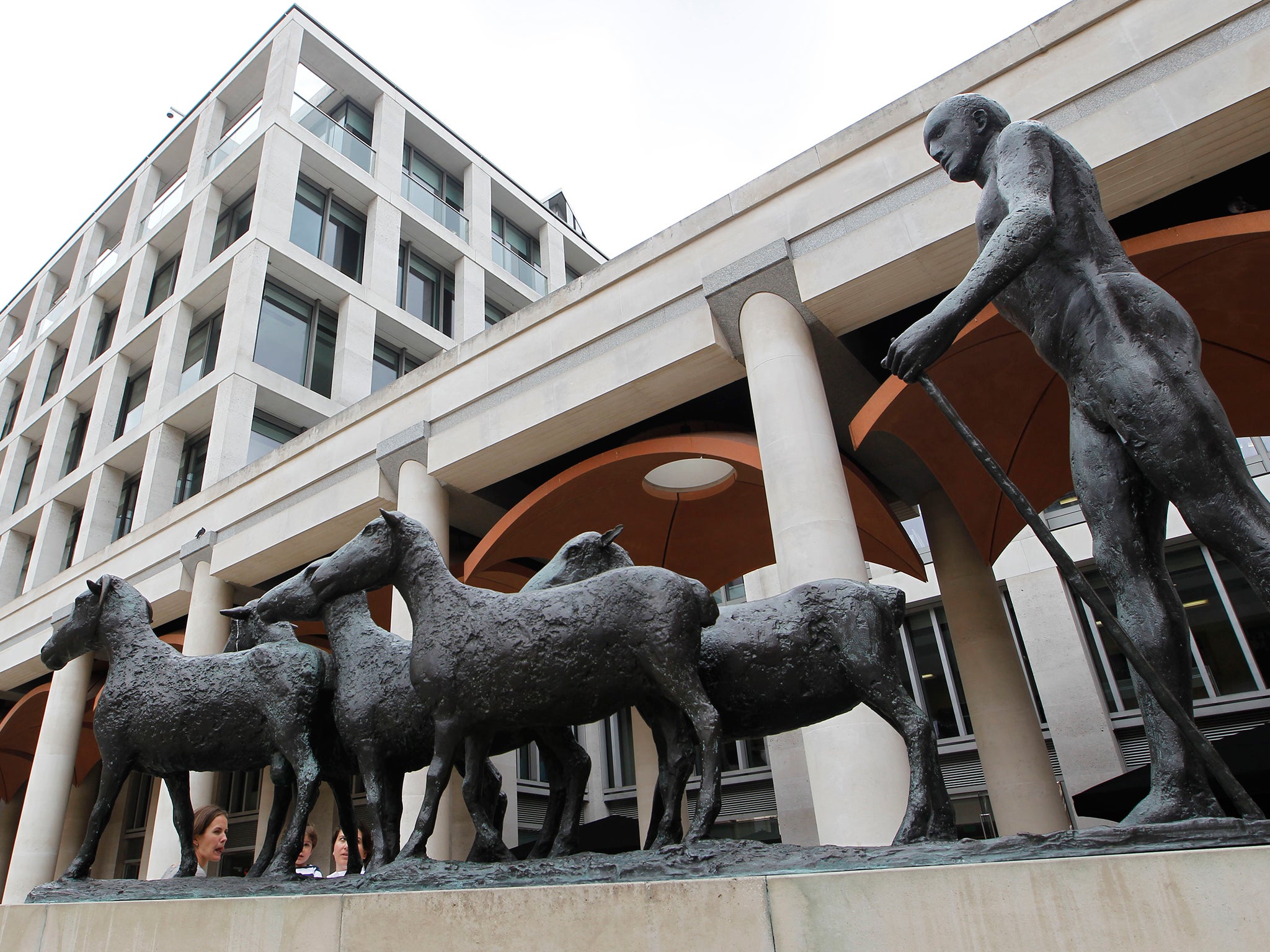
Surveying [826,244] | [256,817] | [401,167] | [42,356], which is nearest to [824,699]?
[826,244]

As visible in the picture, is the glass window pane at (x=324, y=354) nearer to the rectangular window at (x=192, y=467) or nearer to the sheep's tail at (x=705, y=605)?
the rectangular window at (x=192, y=467)

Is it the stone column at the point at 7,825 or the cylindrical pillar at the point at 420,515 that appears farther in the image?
the stone column at the point at 7,825

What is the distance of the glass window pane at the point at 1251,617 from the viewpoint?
51.9 feet

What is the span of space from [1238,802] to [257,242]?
23.8 metres

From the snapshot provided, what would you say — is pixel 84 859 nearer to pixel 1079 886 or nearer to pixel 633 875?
pixel 633 875

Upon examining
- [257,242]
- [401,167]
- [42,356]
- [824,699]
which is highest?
[401,167]

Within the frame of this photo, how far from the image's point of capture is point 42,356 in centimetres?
3130

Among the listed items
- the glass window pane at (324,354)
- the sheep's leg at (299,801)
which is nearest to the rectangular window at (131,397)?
the glass window pane at (324,354)

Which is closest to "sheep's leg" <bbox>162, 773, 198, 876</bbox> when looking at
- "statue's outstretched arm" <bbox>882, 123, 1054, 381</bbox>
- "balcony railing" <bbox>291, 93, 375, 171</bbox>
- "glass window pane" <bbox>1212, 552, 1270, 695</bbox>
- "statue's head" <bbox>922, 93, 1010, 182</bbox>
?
"statue's outstretched arm" <bbox>882, 123, 1054, 381</bbox>

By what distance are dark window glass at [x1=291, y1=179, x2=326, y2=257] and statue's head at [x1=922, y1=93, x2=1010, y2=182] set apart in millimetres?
23154

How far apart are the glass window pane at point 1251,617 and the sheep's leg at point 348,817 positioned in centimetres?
1681

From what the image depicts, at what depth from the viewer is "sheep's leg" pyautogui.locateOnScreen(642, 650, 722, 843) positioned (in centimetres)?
334

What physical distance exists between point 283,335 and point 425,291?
20.3 ft

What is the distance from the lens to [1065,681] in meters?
16.9
